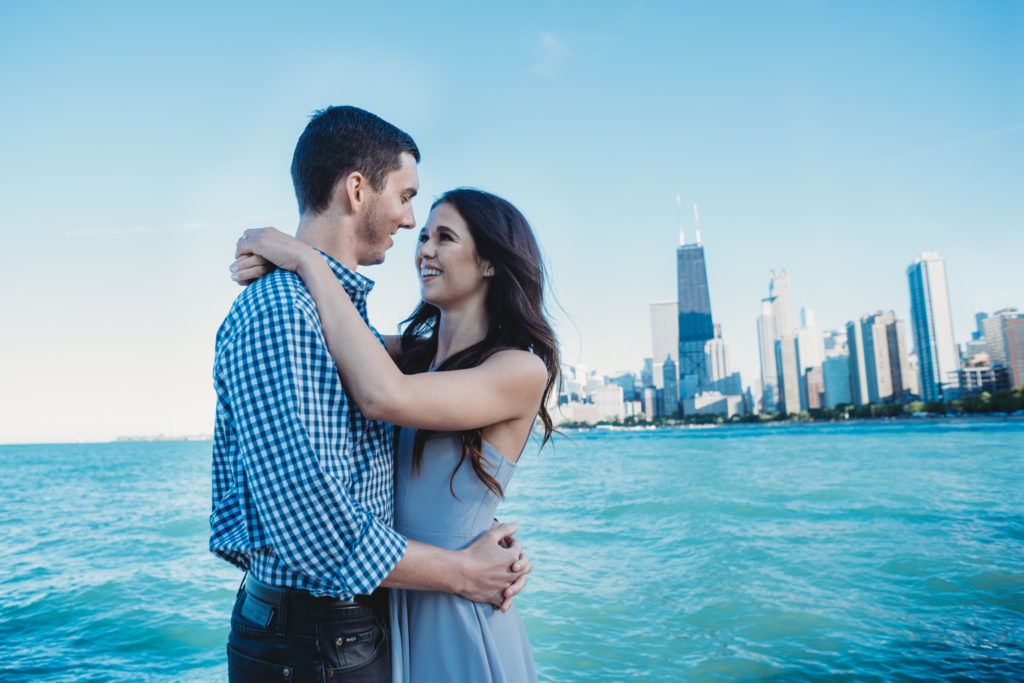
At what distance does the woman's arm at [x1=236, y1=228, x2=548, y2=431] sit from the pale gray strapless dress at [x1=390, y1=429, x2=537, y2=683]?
0.77 ft

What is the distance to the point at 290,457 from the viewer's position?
54.0 inches

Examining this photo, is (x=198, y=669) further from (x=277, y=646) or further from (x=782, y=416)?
(x=782, y=416)

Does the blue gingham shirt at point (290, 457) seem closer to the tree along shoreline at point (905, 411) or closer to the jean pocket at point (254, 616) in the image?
the jean pocket at point (254, 616)

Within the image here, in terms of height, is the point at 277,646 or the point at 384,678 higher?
the point at 277,646

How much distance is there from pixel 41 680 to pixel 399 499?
6.62 meters

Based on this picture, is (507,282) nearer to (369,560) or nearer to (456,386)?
(456,386)

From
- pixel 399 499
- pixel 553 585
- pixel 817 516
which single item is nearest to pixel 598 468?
pixel 817 516

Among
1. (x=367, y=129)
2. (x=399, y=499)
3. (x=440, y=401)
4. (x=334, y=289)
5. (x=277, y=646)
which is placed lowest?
(x=277, y=646)

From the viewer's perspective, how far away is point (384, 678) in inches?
67.6

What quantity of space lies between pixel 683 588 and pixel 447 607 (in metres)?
→ 8.35

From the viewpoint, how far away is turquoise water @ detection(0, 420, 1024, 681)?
21.2 ft

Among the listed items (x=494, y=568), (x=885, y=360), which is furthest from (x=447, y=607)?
(x=885, y=360)

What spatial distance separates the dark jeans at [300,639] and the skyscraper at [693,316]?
142884 millimetres

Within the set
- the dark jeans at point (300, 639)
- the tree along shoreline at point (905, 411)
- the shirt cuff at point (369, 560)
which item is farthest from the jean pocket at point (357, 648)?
the tree along shoreline at point (905, 411)
